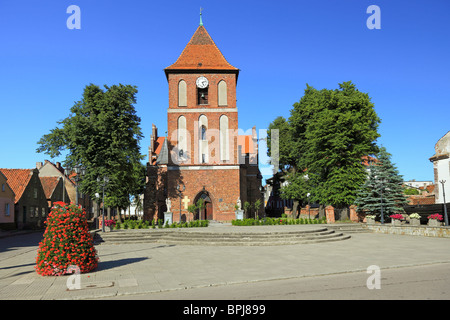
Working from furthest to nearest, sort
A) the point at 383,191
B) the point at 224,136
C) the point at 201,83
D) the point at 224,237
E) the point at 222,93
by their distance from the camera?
the point at 222,93
the point at 201,83
the point at 224,136
the point at 383,191
the point at 224,237

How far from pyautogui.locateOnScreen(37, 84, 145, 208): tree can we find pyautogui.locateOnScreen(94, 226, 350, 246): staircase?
38.6 feet

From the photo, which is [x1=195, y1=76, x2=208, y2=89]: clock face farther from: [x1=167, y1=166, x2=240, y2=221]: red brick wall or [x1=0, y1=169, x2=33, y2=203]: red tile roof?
[x1=0, y1=169, x2=33, y2=203]: red tile roof

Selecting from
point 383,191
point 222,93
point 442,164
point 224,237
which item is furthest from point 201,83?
point 442,164

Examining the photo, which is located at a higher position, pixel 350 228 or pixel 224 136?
pixel 224 136

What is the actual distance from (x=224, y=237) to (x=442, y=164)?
Answer: 26958 mm

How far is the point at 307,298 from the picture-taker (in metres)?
7.27

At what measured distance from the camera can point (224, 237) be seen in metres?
20.1

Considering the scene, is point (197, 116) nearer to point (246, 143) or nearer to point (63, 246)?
point (246, 143)

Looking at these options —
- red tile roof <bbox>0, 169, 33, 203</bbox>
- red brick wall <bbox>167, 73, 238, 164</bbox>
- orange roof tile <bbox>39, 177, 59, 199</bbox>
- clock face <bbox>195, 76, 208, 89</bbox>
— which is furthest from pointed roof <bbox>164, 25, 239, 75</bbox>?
orange roof tile <bbox>39, 177, 59, 199</bbox>

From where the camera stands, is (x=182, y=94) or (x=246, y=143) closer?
(x=182, y=94)

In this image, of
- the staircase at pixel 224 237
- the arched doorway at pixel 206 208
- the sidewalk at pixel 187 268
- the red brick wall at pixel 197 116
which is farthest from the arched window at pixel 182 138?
the sidewalk at pixel 187 268

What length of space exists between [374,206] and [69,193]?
4713 centimetres

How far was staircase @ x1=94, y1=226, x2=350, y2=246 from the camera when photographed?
64.0 feet
